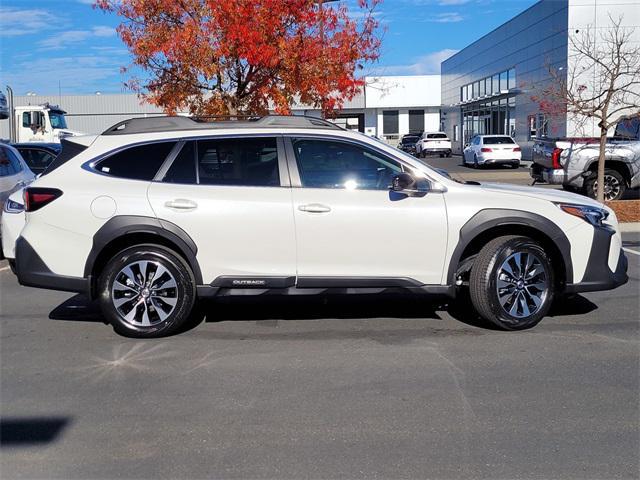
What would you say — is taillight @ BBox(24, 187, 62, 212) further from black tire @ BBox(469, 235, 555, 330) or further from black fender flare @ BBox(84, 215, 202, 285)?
black tire @ BBox(469, 235, 555, 330)

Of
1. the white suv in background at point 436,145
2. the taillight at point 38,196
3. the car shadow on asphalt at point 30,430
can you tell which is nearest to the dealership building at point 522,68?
the white suv in background at point 436,145

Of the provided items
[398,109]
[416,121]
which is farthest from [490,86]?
[416,121]

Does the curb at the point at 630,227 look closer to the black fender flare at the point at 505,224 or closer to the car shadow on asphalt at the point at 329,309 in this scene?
the car shadow on asphalt at the point at 329,309

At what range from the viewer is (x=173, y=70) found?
1426 cm

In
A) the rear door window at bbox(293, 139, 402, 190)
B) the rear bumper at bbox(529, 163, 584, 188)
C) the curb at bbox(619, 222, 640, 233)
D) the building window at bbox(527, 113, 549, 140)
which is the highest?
the building window at bbox(527, 113, 549, 140)

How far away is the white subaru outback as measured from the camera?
19.9 ft

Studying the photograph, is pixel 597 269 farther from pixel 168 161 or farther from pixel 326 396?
pixel 168 161

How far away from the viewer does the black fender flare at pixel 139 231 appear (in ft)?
19.8

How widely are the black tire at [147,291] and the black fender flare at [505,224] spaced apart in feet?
Result: 7.54

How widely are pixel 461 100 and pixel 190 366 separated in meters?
52.1

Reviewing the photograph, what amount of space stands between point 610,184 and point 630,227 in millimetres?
3109

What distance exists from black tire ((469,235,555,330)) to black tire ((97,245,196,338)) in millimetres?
2487

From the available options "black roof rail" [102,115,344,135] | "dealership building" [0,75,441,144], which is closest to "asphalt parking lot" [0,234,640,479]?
"black roof rail" [102,115,344,135]

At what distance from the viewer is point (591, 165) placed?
52.2ft
